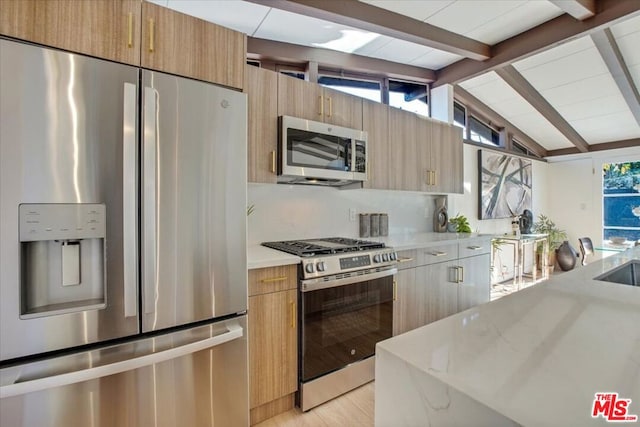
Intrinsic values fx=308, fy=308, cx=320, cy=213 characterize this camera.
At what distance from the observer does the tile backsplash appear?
241 cm

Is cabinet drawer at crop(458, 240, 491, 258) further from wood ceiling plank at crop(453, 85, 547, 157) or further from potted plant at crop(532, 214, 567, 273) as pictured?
potted plant at crop(532, 214, 567, 273)

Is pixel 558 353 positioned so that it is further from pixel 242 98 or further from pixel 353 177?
pixel 353 177

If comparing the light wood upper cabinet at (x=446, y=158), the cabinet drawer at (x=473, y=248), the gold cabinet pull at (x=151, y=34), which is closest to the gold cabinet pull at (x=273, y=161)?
the gold cabinet pull at (x=151, y=34)

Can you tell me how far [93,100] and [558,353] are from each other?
1.65 m

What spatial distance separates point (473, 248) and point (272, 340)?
226 centimetres

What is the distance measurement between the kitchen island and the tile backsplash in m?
1.76

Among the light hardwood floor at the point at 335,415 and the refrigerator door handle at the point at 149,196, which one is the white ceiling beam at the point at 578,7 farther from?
the light hardwood floor at the point at 335,415

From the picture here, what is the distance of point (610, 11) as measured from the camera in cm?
249

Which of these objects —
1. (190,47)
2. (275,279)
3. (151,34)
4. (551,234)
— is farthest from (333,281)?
(551,234)

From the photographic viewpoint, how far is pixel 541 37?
2.94 meters

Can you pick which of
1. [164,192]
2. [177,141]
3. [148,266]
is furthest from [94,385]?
[177,141]

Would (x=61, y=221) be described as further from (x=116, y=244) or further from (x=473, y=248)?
(x=473, y=248)

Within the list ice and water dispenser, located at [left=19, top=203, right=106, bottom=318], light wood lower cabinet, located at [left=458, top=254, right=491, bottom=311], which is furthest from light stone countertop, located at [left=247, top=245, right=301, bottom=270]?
light wood lower cabinet, located at [left=458, top=254, right=491, bottom=311]

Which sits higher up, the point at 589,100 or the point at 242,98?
the point at 589,100
